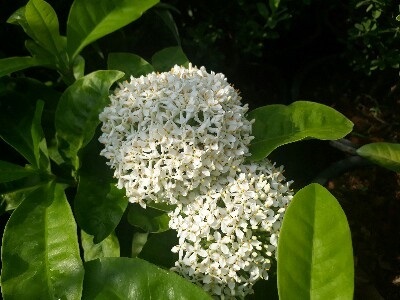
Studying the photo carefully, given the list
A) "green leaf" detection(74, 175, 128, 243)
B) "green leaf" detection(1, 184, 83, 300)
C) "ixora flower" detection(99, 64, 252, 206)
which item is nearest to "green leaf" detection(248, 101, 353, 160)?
"ixora flower" detection(99, 64, 252, 206)

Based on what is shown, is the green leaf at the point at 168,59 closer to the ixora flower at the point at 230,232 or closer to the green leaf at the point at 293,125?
the green leaf at the point at 293,125

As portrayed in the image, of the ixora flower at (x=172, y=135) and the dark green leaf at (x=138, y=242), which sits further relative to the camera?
the dark green leaf at (x=138, y=242)

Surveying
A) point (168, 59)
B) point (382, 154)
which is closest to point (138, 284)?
point (382, 154)

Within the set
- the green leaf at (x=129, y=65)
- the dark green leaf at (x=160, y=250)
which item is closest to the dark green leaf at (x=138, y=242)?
the dark green leaf at (x=160, y=250)

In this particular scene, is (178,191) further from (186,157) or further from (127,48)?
(127,48)

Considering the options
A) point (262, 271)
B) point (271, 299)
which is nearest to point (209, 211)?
point (262, 271)

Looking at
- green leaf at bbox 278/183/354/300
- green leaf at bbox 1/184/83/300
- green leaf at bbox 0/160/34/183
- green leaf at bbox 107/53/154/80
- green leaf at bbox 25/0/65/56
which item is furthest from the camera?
green leaf at bbox 107/53/154/80

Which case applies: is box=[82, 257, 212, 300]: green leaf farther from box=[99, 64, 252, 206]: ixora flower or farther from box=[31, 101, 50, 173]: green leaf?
box=[31, 101, 50, 173]: green leaf

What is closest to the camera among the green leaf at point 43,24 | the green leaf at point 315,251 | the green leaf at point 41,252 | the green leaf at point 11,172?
the green leaf at point 315,251
